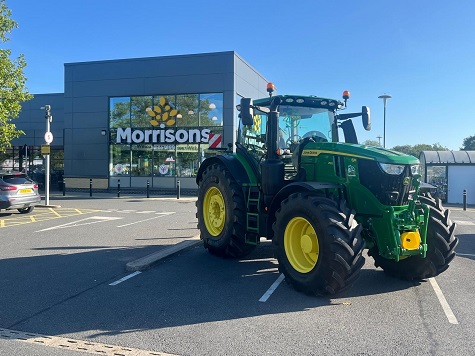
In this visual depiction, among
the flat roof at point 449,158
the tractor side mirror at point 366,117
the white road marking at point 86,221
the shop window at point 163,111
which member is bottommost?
the white road marking at point 86,221

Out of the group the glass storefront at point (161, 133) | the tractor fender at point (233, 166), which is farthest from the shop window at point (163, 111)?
the tractor fender at point (233, 166)

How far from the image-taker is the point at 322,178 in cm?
595

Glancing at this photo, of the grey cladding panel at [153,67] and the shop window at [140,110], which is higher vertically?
the grey cladding panel at [153,67]

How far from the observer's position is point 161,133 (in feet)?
79.8

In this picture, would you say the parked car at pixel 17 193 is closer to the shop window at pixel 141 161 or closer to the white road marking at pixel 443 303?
the shop window at pixel 141 161

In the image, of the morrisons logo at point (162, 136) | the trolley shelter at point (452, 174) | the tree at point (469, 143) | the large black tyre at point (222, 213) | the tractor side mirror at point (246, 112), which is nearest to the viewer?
the tractor side mirror at point (246, 112)

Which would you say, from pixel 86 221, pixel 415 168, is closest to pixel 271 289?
pixel 415 168

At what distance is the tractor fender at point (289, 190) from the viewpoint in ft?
17.7

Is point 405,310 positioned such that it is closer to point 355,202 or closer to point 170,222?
point 355,202

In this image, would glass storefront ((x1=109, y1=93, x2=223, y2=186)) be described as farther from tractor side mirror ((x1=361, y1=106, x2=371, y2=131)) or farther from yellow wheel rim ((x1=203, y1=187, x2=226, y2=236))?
tractor side mirror ((x1=361, y1=106, x2=371, y2=131))

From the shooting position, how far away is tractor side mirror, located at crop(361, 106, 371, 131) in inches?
300

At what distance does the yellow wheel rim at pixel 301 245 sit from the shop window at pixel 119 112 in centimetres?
2094

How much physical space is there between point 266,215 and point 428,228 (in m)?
2.33

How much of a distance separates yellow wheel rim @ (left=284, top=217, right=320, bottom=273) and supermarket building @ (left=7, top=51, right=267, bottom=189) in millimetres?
17198
